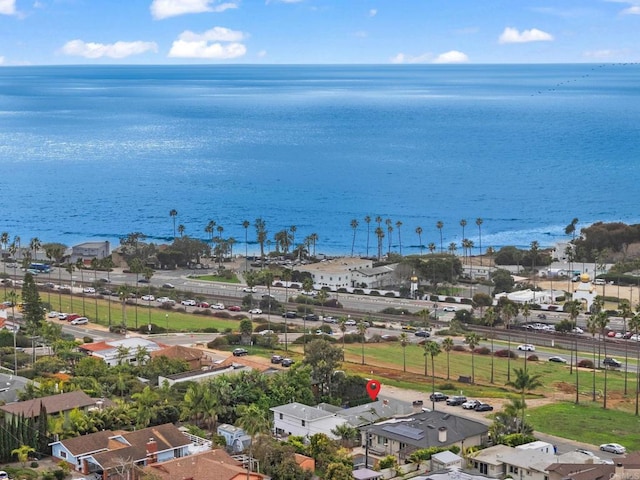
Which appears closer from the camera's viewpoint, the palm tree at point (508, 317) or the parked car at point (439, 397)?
the parked car at point (439, 397)

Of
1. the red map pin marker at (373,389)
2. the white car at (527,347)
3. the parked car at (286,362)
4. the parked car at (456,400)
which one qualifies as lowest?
the white car at (527,347)

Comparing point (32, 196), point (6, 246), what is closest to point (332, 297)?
point (6, 246)

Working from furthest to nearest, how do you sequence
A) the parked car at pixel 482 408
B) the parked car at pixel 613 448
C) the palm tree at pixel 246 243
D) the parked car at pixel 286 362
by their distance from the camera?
the palm tree at pixel 246 243 < the parked car at pixel 286 362 < the parked car at pixel 482 408 < the parked car at pixel 613 448

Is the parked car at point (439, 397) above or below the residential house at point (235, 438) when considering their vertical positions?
below

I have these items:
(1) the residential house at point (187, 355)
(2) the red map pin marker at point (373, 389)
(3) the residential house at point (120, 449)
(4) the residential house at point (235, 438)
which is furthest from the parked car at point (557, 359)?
(3) the residential house at point (120, 449)

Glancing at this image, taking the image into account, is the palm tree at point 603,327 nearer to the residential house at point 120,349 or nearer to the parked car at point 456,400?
the parked car at point 456,400

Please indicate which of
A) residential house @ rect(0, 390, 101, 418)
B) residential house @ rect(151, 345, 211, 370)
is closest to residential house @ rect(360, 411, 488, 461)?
residential house @ rect(0, 390, 101, 418)

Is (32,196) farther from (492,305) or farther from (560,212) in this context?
(492,305)
